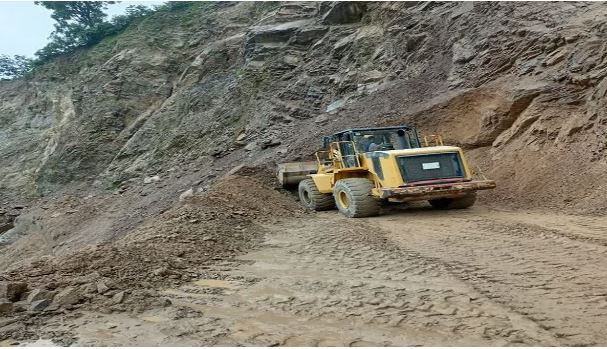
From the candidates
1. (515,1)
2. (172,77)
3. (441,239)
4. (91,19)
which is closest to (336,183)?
(441,239)

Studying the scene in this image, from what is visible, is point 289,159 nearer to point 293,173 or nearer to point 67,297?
point 293,173

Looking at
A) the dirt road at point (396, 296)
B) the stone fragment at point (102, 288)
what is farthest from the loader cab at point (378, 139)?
the stone fragment at point (102, 288)

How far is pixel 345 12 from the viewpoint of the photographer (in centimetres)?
1877

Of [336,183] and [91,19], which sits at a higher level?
[91,19]

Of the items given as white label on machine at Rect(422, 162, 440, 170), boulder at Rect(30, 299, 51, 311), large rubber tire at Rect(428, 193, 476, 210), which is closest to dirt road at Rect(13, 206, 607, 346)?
boulder at Rect(30, 299, 51, 311)

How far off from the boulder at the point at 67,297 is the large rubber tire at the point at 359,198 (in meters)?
5.65

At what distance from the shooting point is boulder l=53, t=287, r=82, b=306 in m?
4.05

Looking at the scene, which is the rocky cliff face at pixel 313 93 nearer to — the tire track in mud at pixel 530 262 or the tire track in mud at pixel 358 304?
the tire track in mud at pixel 530 262

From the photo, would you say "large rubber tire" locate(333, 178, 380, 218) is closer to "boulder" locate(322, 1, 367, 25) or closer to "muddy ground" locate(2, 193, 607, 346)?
"muddy ground" locate(2, 193, 607, 346)

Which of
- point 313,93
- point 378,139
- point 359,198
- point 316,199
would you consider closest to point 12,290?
point 359,198

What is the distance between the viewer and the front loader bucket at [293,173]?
39.5 feet

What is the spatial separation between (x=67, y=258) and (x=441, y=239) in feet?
15.7

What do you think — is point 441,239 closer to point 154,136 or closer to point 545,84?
point 545,84

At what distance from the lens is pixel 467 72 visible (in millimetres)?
13359
